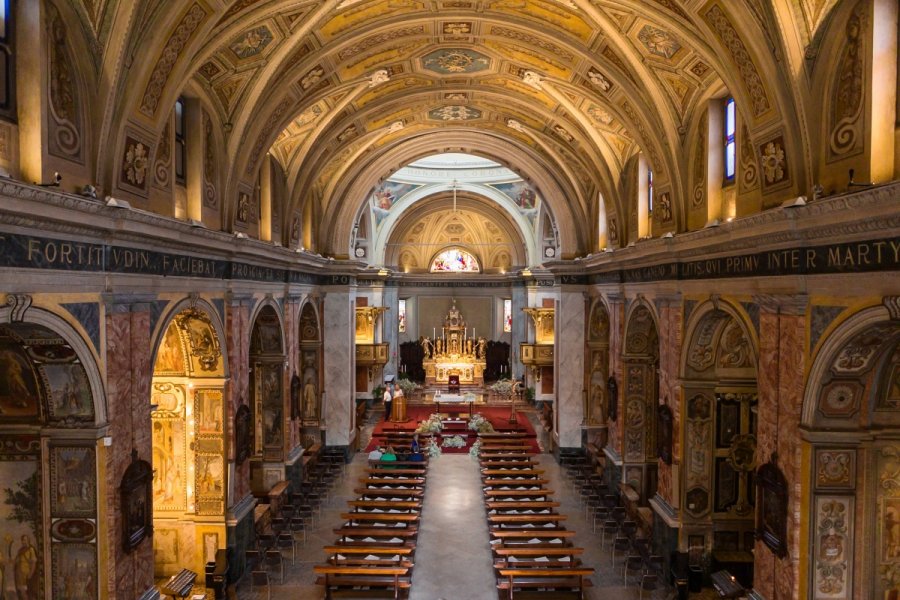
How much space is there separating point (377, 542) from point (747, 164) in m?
10.8

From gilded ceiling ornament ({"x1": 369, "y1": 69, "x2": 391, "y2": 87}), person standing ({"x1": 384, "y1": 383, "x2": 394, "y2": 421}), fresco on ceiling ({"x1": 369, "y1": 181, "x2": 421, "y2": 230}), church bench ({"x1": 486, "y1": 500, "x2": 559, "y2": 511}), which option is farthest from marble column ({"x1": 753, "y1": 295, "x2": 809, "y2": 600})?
fresco on ceiling ({"x1": 369, "y1": 181, "x2": 421, "y2": 230})

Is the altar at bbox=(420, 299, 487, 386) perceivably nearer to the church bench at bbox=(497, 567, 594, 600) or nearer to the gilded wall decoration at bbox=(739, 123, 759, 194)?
the church bench at bbox=(497, 567, 594, 600)

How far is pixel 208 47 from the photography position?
10.5 metres

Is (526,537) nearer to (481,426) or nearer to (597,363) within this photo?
(597,363)

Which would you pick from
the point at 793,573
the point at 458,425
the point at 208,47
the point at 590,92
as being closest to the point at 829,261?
the point at 793,573

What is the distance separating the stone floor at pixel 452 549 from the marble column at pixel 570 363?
1.74 metres

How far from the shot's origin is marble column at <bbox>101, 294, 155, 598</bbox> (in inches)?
348

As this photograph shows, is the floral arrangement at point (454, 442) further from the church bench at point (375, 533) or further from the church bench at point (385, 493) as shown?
the church bench at point (375, 533)

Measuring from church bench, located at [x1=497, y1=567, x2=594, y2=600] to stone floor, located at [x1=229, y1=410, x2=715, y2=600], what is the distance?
1.23 feet

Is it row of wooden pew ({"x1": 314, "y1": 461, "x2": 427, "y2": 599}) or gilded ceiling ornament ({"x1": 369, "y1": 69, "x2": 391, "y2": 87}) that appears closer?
row of wooden pew ({"x1": 314, "y1": 461, "x2": 427, "y2": 599})

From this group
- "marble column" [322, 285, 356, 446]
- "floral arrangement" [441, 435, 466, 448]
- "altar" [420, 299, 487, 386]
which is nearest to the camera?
"marble column" [322, 285, 356, 446]

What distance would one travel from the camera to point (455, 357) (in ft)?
125

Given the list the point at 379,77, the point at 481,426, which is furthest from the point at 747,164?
the point at 481,426

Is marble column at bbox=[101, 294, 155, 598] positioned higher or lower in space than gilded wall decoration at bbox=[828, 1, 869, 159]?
lower
